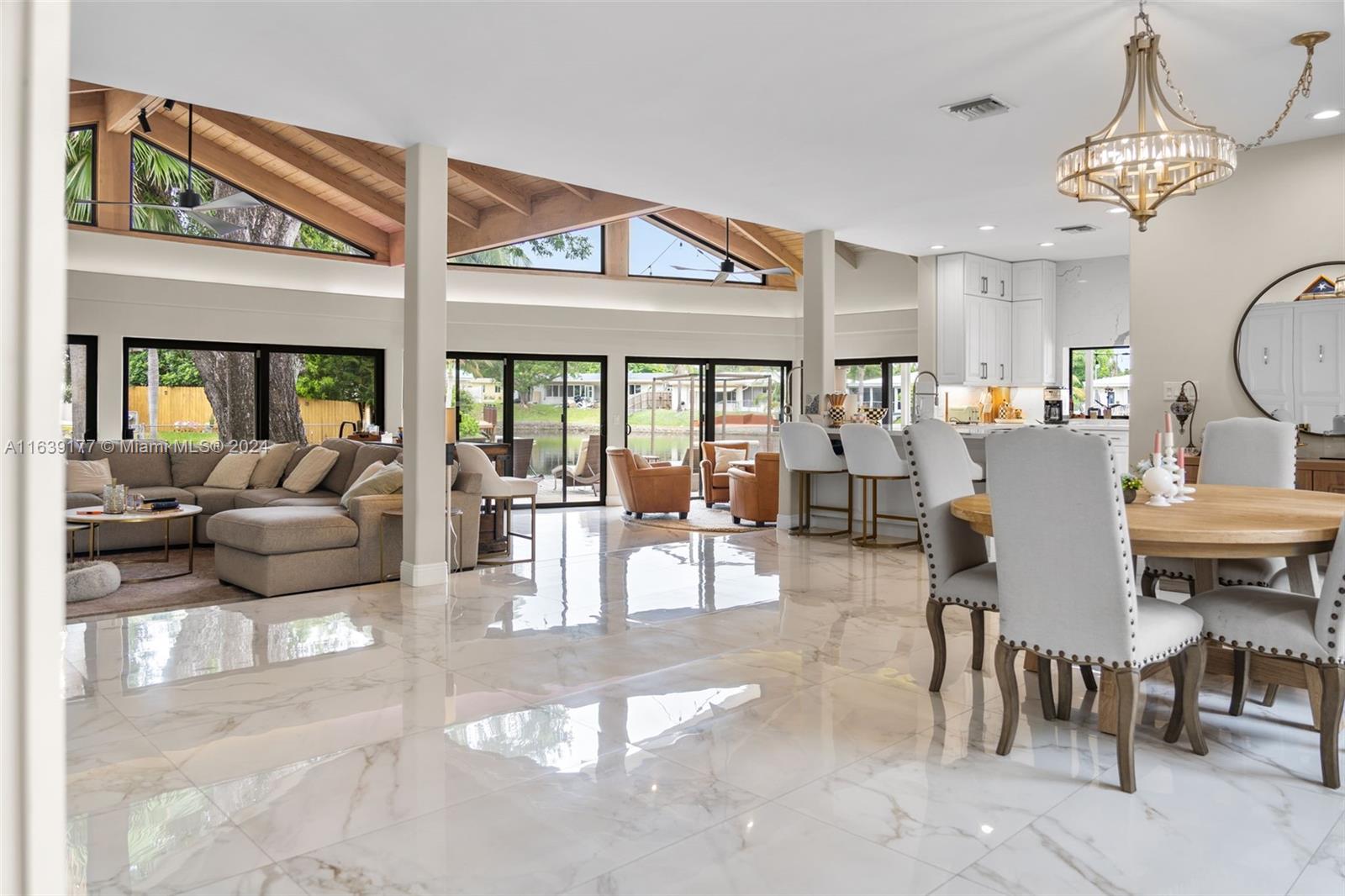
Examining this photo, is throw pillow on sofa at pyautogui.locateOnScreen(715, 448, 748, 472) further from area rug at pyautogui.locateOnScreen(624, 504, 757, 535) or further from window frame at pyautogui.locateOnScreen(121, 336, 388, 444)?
window frame at pyautogui.locateOnScreen(121, 336, 388, 444)

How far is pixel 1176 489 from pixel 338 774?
3.15 metres

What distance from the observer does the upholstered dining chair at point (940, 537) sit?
11.1 feet

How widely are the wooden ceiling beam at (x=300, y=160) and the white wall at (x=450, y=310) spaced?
3.08 feet

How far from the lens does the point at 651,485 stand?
9.64 meters

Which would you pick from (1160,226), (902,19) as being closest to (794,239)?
(1160,226)

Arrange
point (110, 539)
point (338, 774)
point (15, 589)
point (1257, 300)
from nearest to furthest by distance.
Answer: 1. point (15, 589)
2. point (338, 774)
3. point (1257, 300)
4. point (110, 539)

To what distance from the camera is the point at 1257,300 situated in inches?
218

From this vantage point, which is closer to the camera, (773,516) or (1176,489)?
(1176,489)

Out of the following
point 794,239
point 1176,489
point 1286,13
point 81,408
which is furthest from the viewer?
point 794,239

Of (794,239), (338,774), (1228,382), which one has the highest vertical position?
(794,239)

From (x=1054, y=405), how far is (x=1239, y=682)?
6.26 m

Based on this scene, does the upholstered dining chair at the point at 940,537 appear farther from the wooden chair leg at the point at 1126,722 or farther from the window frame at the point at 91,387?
the window frame at the point at 91,387

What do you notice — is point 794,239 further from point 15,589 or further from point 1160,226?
point 15,589

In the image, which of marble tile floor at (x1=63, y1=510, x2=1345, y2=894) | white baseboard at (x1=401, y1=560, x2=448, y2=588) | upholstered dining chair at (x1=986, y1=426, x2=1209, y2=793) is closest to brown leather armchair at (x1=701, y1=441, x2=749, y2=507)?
white baseboard at (x1=401, y1=560, x2=448, y2=588)
